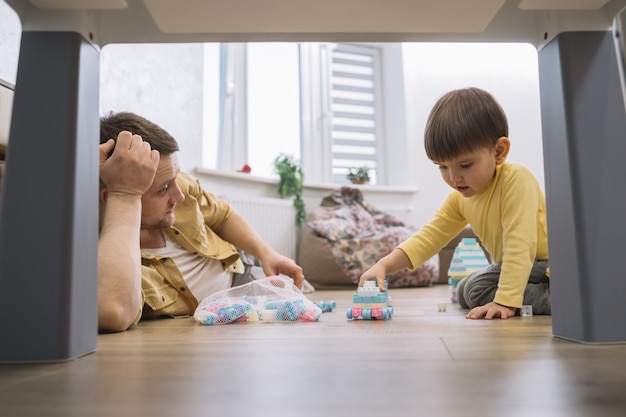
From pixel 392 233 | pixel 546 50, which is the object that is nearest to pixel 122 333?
pixel 546 50

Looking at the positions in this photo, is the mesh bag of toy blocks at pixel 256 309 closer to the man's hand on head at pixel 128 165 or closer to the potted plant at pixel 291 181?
the man's hand on head at pixel 128 165

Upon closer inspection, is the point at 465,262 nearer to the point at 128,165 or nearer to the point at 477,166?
the point at 477,166

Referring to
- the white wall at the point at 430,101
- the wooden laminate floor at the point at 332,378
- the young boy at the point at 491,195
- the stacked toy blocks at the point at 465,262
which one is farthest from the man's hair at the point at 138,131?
the white wall at the point at 430,101

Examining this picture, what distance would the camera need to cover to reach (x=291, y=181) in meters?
4.02

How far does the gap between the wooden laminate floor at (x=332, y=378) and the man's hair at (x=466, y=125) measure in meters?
0.67

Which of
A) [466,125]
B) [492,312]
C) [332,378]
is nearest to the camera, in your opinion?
[332,378]

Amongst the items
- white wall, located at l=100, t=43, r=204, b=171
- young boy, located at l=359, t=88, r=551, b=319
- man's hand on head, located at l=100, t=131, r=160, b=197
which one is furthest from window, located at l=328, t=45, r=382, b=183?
man's hand on head, located at l=100, t=131, r=160, b=197

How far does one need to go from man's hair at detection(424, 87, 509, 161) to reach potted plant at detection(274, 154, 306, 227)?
2603mm

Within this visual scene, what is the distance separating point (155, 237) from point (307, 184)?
2.88m

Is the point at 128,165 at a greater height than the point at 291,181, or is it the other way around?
the point at 291,181

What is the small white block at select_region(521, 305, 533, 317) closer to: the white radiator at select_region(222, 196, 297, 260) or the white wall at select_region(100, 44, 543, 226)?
the white radiator at select_region(222, 196, 297, 260)

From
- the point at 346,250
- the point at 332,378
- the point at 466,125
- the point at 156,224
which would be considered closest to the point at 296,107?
the point at 346,250

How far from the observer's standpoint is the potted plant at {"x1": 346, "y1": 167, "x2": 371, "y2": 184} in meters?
4.63

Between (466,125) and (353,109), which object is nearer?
(466,125)
